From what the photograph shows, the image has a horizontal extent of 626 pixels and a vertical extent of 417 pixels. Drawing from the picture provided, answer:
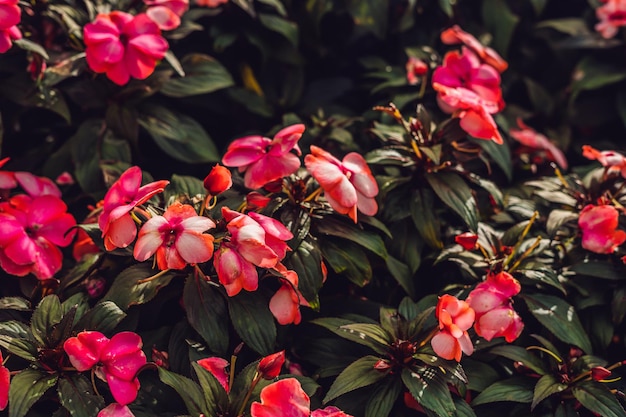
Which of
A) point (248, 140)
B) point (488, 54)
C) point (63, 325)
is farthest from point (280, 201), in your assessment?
point (488, 54)

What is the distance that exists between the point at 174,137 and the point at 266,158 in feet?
1.56

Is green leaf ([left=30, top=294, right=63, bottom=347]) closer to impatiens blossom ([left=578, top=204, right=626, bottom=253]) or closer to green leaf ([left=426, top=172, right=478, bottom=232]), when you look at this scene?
green leaf ([left=426, top=172, right=478, bottom=232])

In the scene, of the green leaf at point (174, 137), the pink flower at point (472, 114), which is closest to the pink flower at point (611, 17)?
the pink flower at point (472, 114)

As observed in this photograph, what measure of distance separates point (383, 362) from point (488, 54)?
3.83 ft

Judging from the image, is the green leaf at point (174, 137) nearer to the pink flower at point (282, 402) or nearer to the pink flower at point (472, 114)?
the pink flower at point (472, 114)

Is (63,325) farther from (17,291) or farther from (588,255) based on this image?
(588,255)

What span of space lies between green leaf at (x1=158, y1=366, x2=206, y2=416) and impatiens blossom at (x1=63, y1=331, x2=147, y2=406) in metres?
0.08

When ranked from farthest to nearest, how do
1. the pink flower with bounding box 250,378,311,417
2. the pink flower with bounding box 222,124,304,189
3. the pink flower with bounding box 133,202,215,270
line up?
the pink flower with bounding box 222,124,304,189 → the pink flower with bounding box 133,202,215,270 → the pink flower with bounding box 250,378,311,417

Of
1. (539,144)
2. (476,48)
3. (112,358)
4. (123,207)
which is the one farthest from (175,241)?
(539,144)

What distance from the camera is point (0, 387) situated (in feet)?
5.13

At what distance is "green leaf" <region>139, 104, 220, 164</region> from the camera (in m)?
2.27

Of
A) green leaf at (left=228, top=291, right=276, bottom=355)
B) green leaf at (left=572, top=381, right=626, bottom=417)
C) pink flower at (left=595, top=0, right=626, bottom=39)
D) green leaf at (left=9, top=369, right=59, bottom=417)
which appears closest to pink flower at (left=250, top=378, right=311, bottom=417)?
green leaf at (left=228, top=291, right=276, bottom=355)

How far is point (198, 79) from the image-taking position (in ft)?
7.73

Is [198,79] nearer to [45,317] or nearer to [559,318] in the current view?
[45,317]
